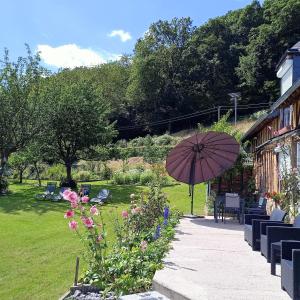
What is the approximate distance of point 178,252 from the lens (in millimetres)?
6973

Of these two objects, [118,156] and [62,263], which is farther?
[118,156]

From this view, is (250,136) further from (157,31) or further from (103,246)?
(157,31)

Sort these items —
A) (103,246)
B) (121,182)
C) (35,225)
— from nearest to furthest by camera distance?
Result: (103,246)
(35,225)
(121,182)

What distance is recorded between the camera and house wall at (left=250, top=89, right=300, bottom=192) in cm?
1084

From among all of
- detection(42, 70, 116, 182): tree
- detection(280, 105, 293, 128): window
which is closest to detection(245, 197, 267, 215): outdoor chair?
detection(280, 105, 293, 128): window

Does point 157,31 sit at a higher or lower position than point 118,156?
higher

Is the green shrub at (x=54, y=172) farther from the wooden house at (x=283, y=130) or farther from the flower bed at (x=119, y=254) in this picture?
the flower bed at (x=119, y=254)

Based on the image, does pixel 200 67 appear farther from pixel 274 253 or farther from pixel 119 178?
pixel 274 253

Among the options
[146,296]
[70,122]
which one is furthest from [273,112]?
[70,122]

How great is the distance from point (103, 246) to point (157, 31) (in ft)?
184

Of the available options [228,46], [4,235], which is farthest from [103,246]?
[228,46]

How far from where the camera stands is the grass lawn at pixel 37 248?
254 inches

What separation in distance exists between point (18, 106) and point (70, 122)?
139 inches

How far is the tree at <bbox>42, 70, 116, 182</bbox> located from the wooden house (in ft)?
42.5
